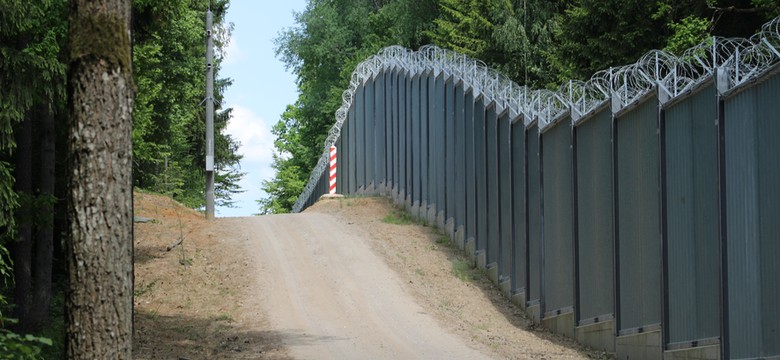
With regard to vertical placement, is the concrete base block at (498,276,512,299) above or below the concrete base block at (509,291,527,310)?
above

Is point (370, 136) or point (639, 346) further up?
point (370, 136)

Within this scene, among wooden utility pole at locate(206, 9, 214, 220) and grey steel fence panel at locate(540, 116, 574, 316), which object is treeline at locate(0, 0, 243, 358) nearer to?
wooden utility pole at locate(206, 9, 214, 220)

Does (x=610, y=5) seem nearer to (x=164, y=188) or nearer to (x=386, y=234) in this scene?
(x=386, y=234)

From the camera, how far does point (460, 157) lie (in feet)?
84.1

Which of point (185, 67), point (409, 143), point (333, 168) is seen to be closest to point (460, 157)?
point (409, 143)

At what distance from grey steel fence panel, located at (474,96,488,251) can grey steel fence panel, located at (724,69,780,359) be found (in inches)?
437

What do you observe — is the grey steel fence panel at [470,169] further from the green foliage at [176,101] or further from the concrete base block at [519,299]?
the green foliage at [176,101]

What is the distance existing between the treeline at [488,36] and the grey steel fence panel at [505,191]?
6863 mm

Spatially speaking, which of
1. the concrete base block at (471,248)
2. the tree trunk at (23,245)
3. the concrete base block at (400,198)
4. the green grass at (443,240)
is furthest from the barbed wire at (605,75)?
the tree trunk at (23,245)

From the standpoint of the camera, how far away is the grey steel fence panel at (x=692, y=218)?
1262 centimetres

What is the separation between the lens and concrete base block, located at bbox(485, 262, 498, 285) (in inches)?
875

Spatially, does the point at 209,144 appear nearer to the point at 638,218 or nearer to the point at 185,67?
the point at 185,67

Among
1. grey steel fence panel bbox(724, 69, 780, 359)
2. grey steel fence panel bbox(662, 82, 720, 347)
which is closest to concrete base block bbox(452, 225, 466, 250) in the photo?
grey steel fence panel bbox(662, 82, 720, 347)

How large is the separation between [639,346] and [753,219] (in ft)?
11.9
